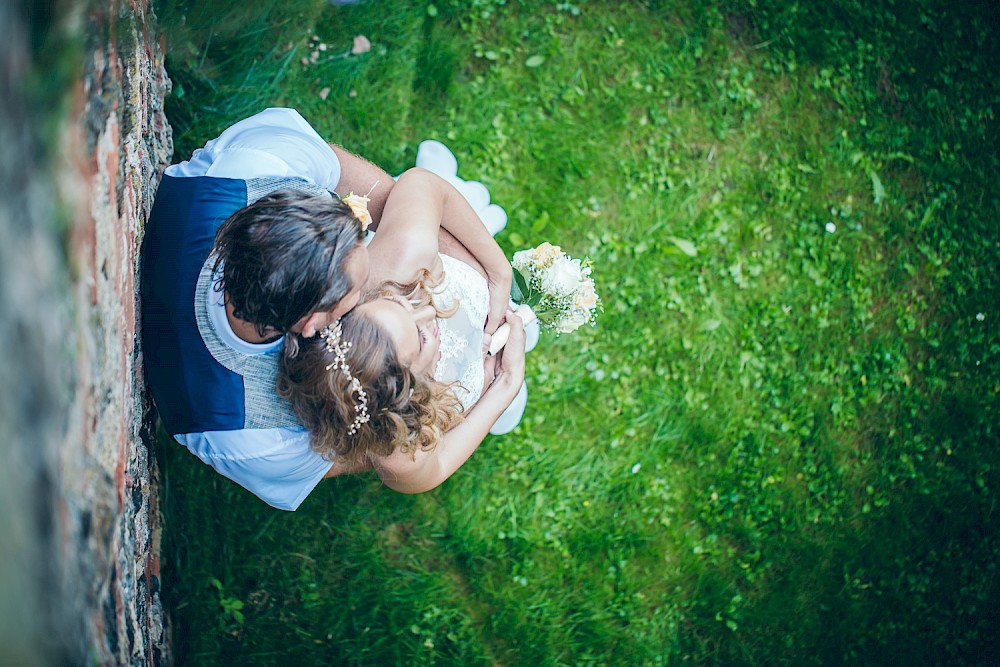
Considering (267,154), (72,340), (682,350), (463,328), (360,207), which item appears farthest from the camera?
(682,350)

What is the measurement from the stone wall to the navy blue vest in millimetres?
68

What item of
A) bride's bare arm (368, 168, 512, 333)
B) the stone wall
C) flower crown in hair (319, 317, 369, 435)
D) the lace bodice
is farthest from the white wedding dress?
the stone wall

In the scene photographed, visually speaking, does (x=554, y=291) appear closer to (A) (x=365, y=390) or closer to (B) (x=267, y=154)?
(A) (x=365, y=390)

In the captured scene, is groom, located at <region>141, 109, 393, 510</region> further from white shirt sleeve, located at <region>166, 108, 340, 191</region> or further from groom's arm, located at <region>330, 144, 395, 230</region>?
groom's arm, located at <region>330, 144, 395, 230</region>

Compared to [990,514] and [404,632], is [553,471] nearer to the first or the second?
[404,632]

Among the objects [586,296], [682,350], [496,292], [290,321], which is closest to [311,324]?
[290,321]

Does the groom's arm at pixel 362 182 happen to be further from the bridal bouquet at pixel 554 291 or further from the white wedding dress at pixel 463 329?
the bridal bouquet at pixel 554 291

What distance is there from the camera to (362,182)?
3.01 m

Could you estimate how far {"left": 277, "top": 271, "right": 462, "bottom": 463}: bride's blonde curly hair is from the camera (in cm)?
215

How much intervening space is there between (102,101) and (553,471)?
2.90 meters

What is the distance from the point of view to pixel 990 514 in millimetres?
4078

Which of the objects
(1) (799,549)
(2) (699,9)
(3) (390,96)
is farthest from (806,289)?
(3) (390,96)

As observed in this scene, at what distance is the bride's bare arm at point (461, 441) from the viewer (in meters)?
2.65

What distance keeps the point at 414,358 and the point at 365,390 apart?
8.5 inches
